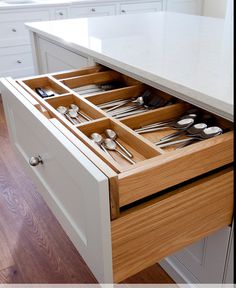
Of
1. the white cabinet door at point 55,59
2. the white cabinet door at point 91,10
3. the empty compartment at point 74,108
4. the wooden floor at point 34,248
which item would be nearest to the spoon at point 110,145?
the empty compartment at point 74,108

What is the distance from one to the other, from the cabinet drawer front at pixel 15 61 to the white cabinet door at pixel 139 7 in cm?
105

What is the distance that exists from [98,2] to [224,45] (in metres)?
2.35

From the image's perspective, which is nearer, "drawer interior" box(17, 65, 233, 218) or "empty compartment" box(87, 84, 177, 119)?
"drawer interior" box(17, 65, 233, 218)

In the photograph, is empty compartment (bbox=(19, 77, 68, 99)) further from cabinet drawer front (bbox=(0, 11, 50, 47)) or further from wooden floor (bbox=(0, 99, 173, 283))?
cabinet drawer front (bbox=(0, 11, 50, 47))

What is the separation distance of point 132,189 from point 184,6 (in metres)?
3.60

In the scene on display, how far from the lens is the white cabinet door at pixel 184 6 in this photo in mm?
3569

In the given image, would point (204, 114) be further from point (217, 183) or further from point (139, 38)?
point (139, 38)

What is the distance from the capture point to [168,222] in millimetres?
672

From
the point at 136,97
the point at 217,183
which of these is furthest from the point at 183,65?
the point at 217,183

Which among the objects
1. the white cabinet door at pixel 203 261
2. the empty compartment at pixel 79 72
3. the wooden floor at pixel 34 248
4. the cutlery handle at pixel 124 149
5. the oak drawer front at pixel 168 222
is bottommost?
the wooden floor at pixel 34 248

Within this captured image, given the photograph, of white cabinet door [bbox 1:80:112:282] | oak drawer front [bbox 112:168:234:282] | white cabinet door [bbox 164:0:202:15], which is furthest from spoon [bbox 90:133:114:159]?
white cabinet door [bbox 164:0:202:15]

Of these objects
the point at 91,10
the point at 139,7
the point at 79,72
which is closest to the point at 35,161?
the point at 79,72

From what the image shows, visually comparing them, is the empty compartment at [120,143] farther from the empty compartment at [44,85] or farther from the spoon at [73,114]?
the empty compartment at [44,85]

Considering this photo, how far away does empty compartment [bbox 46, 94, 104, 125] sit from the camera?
91cm
